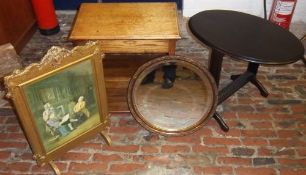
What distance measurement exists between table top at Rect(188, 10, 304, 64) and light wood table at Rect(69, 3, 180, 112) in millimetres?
248

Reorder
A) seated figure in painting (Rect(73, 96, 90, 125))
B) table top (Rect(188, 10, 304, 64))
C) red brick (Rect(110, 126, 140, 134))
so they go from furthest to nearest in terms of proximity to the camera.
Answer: red brick (Rect(110, 126, 140, 134)) → seated figure in painting (Rect(73, 96, 90, 125)) → table top (Rect(188, 10, 304, 64))

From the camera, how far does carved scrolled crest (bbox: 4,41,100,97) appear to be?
1603 millimetres

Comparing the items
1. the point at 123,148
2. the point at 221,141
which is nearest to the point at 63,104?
the point at 123,148

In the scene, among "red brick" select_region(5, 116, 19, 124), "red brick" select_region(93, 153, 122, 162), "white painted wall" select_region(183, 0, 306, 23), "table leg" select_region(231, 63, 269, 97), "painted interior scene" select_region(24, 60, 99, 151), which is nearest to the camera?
"painted interior scene" select_region(24, 60, 99, 151)

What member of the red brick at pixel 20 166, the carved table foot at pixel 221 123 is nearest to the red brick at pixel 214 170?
the carved table foot at pixel 221 123

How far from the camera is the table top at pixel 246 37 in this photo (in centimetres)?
192

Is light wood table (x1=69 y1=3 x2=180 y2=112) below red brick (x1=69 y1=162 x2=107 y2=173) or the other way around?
the other way around

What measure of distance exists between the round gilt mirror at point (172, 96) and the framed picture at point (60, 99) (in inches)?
12.4

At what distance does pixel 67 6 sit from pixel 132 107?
2.52 metres

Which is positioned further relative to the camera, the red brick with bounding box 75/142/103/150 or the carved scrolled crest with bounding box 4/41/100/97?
the red brick with bounding box 75/142/103/150

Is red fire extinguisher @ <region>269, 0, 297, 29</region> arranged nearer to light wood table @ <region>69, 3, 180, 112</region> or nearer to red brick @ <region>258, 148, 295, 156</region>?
light wood table @ <region>69, 3, 180, 112</region>

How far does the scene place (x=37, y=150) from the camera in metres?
1.97

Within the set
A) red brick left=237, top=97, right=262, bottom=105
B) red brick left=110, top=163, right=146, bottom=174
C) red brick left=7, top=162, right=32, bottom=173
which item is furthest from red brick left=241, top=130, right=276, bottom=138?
red brick left=7, top=162, right=32, bottom=173

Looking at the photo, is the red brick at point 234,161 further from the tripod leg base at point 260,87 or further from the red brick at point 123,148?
the tripod leg base at point 260,87
